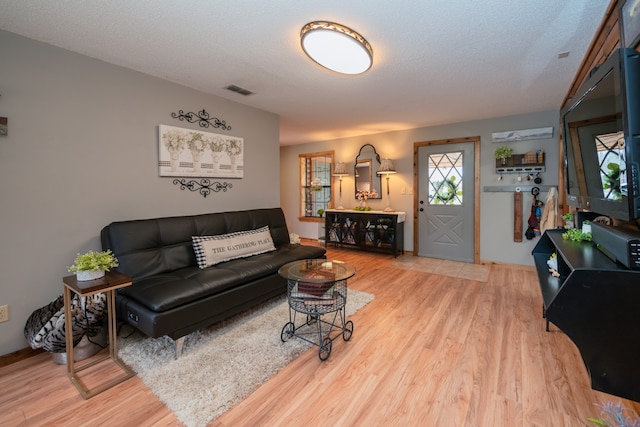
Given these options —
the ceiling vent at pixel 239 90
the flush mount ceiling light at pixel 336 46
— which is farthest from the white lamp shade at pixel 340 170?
the flush mount ceiling light at pixel 336 46

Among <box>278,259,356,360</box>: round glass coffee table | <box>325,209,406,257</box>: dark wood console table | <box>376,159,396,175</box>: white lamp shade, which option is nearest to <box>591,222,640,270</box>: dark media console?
<box>278,259,356,360</box>: round glass coffee table

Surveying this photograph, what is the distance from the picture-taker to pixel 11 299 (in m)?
2.04

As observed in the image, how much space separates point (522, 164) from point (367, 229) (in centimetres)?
257

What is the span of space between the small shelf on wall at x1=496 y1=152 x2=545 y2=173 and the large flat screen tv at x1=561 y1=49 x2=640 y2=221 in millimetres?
2548

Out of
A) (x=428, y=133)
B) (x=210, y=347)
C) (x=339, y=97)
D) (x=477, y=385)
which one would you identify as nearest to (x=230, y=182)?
(x=339, y=97)

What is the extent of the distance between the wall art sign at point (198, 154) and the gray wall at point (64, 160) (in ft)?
0.32

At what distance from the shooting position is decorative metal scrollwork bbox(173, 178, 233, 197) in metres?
3.05

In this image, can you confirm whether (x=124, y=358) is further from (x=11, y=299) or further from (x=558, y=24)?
(x=558, y=24)

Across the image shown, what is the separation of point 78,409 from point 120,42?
2.48m

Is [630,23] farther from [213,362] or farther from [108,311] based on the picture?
[108,311]

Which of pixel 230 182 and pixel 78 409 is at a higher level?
pixel 230 182

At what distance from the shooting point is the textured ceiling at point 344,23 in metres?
1.76

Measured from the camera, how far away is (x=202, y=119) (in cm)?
319

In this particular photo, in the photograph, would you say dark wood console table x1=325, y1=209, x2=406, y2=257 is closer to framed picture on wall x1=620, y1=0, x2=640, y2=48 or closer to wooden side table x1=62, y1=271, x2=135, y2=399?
framed picture on wall x1=620, y1=0, x2=640, y2=48
